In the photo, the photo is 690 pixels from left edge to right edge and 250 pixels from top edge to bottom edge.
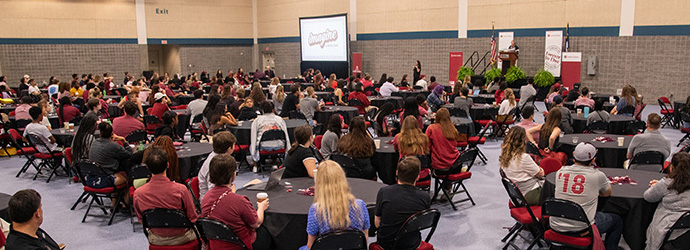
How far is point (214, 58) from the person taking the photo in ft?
102

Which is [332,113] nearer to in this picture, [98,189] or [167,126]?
[167,126]

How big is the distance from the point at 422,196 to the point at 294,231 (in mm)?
1208

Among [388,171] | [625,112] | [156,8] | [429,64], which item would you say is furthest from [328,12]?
[388,171]

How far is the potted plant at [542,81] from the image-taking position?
19.8 metres

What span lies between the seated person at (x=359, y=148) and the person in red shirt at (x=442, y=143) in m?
0.93

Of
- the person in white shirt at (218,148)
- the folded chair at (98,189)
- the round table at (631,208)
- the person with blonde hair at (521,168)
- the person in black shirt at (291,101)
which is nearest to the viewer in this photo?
the round table at (631,208)

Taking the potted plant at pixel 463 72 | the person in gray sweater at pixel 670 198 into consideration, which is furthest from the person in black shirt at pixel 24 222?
the potted plant at pixel 463 72

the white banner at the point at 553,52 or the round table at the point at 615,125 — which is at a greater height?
the white banner at the point at 553,52

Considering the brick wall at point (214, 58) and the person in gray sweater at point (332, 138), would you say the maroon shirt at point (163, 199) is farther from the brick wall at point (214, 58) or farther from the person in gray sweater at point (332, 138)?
the brick wall at point (214, 58)

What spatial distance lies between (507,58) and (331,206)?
60.0 feet

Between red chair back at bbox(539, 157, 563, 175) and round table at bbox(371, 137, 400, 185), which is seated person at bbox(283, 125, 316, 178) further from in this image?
red chair back at bbox(539, 157, 563, 175)

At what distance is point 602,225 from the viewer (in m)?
5.24

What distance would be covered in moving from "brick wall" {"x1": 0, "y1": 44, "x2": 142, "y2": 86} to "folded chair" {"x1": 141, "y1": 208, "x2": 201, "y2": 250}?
24528mm

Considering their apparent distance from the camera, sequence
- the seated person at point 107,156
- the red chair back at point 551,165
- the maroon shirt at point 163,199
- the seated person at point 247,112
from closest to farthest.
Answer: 1. the maroon shirt at point 163,199
2. the red chair back at point 551,165
3. the seated person at point 107,156
4. the seated person at point 247,112
